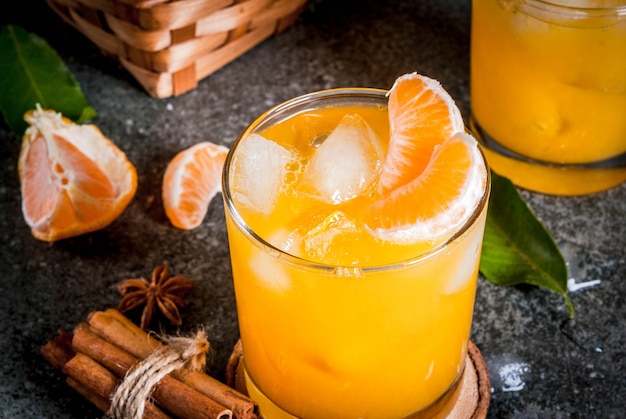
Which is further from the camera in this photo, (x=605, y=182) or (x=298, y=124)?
(x=605, y=182)

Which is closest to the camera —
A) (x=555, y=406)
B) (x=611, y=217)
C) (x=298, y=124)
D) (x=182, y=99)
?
(x=298, y=124)

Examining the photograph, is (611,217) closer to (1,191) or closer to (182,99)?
(182,99)

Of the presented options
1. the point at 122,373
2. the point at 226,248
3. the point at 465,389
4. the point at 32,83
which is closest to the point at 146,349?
the point at 122,373

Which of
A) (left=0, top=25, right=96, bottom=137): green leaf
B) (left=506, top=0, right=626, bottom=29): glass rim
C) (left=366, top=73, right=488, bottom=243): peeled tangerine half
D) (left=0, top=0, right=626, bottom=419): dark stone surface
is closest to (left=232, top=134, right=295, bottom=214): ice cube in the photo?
(left=366, top=73, right=488, bottom=243): peeled tangerine half

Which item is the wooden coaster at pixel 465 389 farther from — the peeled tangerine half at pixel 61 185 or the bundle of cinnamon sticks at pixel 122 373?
the peeled tangerine half at pixel 61 185

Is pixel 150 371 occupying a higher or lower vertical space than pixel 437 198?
lower

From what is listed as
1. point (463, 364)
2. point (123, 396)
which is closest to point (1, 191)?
point (123, 396)

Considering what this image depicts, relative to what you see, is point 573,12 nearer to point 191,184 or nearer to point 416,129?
point 416,129
